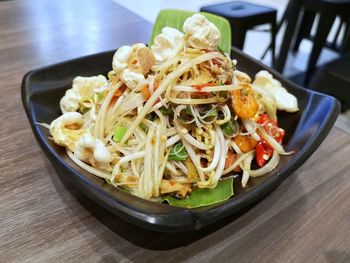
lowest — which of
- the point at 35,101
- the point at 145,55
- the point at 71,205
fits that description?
the point at 71,205

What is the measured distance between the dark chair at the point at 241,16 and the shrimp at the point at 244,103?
1562 mm

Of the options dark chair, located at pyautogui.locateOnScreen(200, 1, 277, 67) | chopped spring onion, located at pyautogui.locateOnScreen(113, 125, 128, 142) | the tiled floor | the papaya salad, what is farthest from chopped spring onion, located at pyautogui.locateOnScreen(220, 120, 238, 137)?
the tiled floor

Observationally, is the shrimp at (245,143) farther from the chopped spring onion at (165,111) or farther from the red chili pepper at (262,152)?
the chopped spring onion at (165,111)

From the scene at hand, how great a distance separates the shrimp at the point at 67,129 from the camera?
2.57 feet

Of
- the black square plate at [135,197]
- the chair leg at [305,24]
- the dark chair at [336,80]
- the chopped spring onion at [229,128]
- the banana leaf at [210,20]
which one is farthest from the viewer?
the chair leg at [305,24]

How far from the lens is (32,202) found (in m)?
0.78

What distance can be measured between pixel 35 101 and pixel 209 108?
0.46 meters

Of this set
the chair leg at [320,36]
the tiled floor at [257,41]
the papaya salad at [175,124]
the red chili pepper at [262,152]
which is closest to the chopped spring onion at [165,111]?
the papaya salad at [175,124]

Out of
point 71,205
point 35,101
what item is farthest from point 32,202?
point 35,101

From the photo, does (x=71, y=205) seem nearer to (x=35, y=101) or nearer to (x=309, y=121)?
(x=35, y=101)

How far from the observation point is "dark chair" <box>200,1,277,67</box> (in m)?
2.29

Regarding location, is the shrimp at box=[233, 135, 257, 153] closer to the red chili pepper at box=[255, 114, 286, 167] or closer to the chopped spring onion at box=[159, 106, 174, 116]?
the red chili pepper at box=[255, 114, 286, 167]

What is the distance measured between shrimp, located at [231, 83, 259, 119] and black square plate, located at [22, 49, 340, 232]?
0.14 metres

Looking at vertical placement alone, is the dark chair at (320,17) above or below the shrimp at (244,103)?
below
